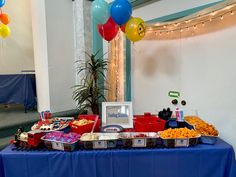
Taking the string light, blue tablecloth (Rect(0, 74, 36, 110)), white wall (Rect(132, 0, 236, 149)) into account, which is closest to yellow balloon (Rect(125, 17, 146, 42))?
the string light

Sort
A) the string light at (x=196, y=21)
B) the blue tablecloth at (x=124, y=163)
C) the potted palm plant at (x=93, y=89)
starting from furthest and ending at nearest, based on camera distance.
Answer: the potted palm plant at (x=93, y=89)
the string light at (x=196, y=21)
the blue tablecloth at (x=124, y=163)

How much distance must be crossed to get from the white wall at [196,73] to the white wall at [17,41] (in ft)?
9.75

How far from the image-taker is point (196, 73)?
2.20m

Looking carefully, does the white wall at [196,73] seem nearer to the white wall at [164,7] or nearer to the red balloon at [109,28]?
the white wall at [164,7]

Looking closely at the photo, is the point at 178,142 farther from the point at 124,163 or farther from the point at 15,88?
the point at 15,88

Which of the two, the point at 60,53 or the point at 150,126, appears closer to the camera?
the point at 150,126

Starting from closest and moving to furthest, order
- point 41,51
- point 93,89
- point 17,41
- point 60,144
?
point 60,144, point 93,89, point 41,51, point 17,41

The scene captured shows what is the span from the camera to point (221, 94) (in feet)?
6.31

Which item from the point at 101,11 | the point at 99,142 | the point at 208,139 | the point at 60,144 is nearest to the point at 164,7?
the point at 101,11

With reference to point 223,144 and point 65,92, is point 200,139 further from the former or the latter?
point 65,92

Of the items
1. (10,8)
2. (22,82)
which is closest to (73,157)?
(22,82)

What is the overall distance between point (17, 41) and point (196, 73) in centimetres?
404

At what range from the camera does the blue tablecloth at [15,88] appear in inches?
132

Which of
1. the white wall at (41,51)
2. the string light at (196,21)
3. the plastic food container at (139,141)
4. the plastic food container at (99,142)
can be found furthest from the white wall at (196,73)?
the white wall at (41,51)
